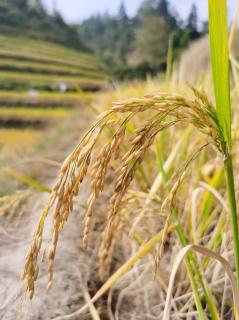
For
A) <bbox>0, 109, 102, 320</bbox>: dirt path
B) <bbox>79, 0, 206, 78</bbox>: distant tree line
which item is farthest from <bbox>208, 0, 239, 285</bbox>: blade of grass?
<bbox>79, 0, 206, 78</bbox>: distant tree line

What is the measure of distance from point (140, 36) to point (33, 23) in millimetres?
8956

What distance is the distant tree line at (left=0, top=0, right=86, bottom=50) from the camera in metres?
34.7

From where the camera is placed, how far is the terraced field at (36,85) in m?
19.3

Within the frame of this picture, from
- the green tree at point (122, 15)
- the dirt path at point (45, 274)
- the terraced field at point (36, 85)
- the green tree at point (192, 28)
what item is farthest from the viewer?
the green tree at point (122, 15)

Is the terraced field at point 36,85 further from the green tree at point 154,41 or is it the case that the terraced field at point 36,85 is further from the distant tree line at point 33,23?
the distant tree line at point 33,23

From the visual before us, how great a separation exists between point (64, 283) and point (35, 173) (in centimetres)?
176

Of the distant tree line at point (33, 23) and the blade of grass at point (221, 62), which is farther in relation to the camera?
the distant tree line at point (33, 23)

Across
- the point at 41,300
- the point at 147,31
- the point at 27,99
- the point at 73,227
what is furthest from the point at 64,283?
the point at 147,31

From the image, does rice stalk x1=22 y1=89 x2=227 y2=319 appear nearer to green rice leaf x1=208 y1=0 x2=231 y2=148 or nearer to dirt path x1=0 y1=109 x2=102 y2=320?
green rice leaf x1=208 y1=0 x2=231 y2=148

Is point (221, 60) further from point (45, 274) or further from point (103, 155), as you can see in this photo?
point (45, 274)

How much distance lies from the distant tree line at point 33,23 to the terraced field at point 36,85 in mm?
5336

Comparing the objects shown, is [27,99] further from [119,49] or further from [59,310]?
[119,49]

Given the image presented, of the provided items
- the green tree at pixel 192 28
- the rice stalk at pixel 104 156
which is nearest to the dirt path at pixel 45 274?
the rice stalk at pixel 104 156

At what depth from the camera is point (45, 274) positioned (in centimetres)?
103
